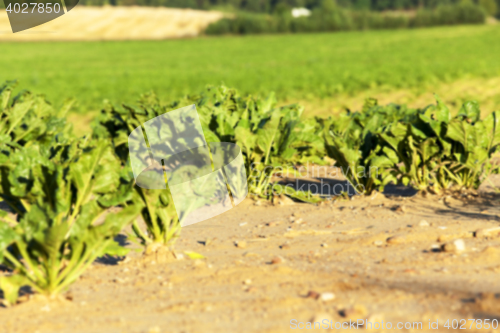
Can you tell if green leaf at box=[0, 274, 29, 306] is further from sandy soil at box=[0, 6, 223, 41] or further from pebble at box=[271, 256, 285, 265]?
sandy soil at box=[0, 6, 223, 41]

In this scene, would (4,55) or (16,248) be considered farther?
(4,55)

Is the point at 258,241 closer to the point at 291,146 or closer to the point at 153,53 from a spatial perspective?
the point at 291,146

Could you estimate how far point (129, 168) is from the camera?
2.81 meters

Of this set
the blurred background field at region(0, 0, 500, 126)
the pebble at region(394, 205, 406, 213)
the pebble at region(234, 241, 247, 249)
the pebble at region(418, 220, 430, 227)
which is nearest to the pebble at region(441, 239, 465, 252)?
the pebble at region(418, 220, 430, 227)

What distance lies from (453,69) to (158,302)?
16538 millimetres

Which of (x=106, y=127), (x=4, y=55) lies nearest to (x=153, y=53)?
(x=4, y=55)

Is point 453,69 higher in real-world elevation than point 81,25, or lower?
lower

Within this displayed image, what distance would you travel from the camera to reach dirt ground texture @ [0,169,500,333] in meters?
2.05

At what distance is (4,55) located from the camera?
1439 inches

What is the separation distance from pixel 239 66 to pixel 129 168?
23938 millimetres

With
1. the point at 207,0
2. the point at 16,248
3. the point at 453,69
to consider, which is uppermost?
the point at 207,0

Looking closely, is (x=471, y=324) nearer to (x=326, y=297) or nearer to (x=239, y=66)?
(x=326, y=297)

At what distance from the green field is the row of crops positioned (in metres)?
1.32

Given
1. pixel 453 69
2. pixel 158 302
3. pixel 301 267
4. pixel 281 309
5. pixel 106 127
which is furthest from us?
pixel 453 69
